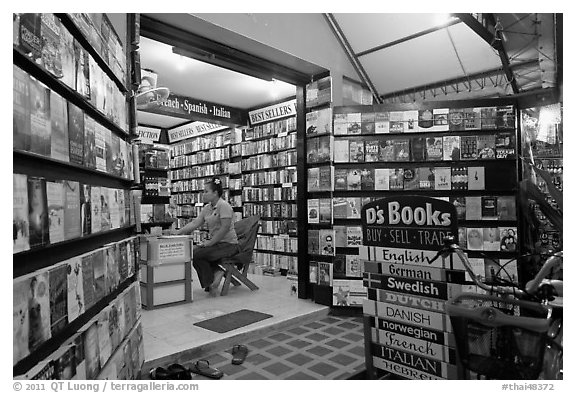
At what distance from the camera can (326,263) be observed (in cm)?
419

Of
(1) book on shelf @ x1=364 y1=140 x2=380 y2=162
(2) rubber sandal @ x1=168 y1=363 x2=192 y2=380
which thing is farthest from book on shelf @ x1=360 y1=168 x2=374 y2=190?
(2) rubber sandal @ x1=168 y1=363 x2=192 y2=380

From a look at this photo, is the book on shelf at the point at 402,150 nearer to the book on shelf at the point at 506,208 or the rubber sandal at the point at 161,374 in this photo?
the book on shelf at the point at 506,208

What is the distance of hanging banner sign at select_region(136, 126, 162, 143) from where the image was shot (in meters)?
8.94

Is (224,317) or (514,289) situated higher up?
(514,289)

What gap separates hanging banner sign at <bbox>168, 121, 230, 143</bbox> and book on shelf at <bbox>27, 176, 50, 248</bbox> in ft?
22.2

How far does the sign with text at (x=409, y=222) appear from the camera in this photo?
2131mm

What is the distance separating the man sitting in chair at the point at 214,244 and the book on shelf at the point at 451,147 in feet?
8.90

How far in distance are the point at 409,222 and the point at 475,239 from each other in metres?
2.02

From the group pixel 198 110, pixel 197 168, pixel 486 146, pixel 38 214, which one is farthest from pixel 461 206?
pixel 197 168

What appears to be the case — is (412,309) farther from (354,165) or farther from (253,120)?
(253,120)

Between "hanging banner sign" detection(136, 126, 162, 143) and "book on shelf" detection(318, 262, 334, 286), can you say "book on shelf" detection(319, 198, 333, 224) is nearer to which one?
"book on shelf" detection(318, 262, 334, 286)

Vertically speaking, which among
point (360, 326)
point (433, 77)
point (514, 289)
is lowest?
point (360, 326)
